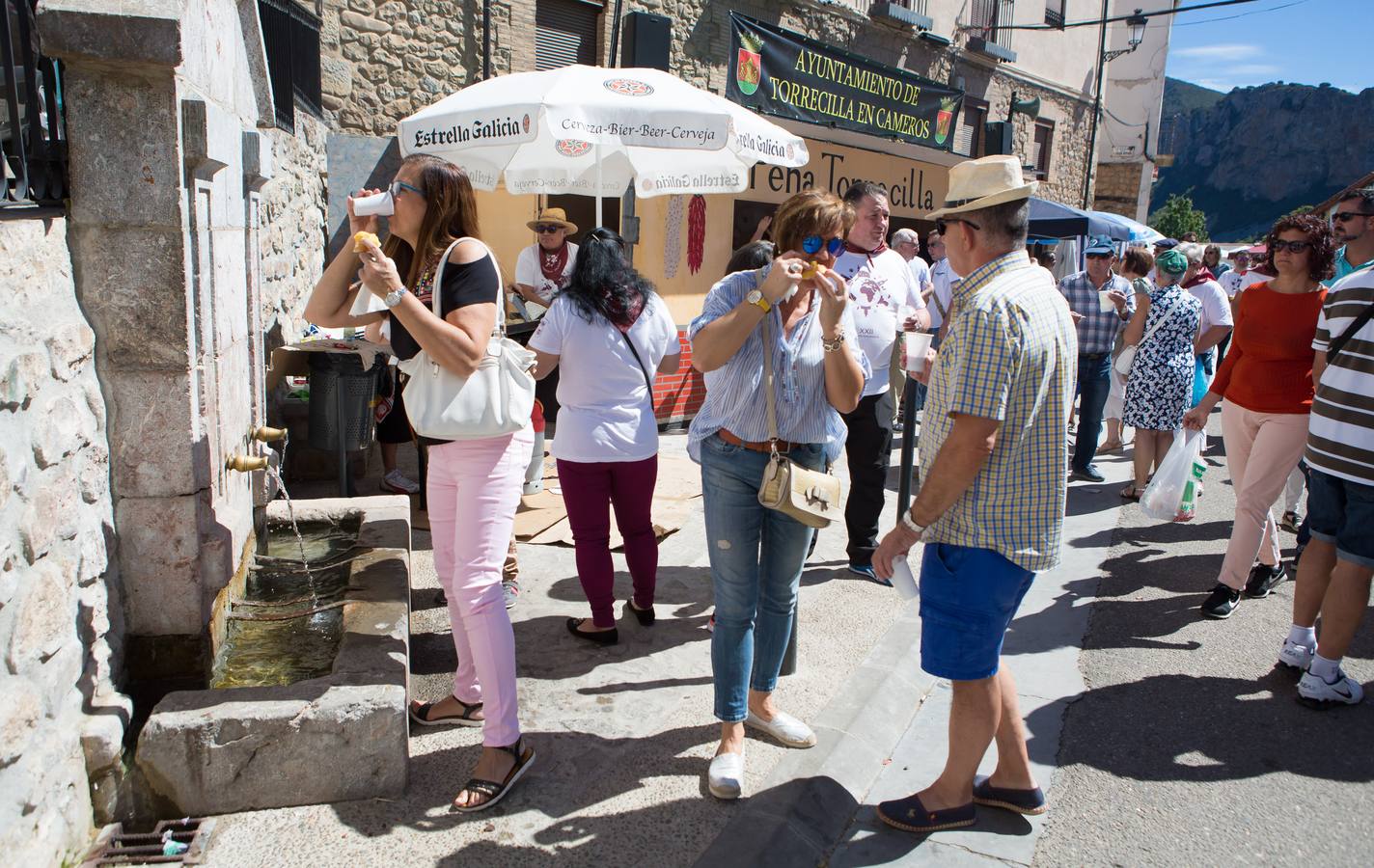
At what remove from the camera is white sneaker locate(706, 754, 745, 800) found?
301 cm

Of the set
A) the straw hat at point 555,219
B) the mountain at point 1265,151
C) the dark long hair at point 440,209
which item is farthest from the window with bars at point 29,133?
the mountain at point 1265,151

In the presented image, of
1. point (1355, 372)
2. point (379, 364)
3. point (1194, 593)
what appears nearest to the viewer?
point (1355, 372)

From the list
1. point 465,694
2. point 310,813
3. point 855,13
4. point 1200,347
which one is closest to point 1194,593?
point 1200,347

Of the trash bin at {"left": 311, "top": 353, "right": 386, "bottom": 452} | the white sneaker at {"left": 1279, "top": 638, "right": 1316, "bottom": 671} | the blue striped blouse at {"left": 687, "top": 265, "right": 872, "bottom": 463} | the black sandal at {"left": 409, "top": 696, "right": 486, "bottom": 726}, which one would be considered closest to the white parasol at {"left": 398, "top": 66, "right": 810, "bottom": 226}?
the trash bin at {"left": 311, "top": 353, "right": 386, "bottom": 452}

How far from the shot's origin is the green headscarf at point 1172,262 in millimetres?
6684

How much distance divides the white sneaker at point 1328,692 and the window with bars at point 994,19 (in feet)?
47.3

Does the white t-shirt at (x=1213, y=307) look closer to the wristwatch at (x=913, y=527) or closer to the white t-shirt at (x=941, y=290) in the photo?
the white t-shirt at (x=941, y=290)

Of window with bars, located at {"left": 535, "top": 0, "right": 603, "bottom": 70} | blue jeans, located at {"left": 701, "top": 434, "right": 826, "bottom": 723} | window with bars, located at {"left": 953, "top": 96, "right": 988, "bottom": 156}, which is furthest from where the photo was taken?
window with bars, located at {"left": 953, "top": 96, "right": 988, "bottom": 156}

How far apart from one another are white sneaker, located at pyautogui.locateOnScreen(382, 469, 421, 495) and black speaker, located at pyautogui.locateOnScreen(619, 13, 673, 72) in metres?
5.62

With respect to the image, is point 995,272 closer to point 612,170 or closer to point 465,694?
point 465,694

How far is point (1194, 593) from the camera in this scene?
5.26m

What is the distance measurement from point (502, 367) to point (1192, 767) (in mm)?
2840

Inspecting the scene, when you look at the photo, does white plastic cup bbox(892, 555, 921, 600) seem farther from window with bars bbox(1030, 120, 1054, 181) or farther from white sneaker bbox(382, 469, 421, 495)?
window with bars bbox(1030, 120, 1054, 181)

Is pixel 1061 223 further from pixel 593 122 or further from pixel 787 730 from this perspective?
pixel 787 730
